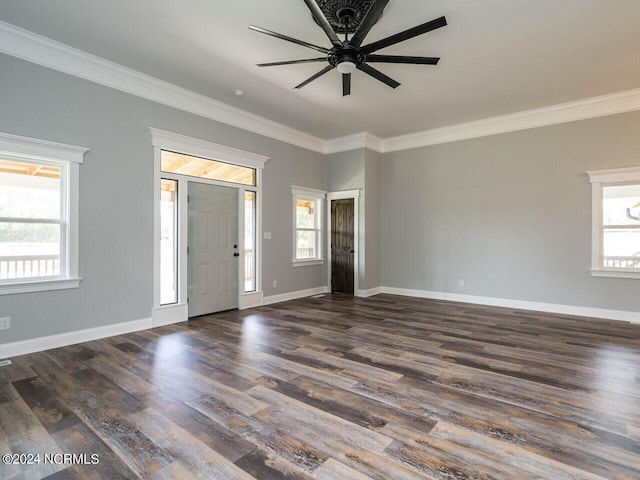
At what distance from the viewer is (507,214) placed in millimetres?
5746

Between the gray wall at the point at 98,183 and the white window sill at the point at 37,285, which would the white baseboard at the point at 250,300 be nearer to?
the gray wall at the point at 98,183

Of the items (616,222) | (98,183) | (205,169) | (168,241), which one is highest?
(205,169)

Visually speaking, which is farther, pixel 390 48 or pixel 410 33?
pixel 390 48

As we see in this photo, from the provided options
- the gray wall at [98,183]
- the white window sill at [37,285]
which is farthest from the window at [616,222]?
the white window sill at [37,285]

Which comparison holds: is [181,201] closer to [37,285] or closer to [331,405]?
[37,285]

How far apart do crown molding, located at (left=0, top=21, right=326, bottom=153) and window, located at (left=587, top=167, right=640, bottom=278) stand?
5213mm

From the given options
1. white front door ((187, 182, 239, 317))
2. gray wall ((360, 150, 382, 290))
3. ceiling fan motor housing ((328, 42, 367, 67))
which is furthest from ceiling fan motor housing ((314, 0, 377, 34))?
gray wall ((360, 150, 382, 290))

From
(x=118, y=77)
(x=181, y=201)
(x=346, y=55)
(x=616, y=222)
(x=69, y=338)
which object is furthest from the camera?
(x=616, y=222)

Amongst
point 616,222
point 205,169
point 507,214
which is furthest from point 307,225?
point 616,222

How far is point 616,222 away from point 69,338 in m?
7.34

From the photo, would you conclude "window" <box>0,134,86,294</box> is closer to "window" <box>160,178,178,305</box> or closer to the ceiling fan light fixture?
"window" <box>160,178,178,305</box>

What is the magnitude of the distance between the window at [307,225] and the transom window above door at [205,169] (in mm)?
1096

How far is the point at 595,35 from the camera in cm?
341

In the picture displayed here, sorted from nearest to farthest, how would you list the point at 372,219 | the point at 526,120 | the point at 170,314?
the point at 170,314
the point at 526,120
the point at 372,219
